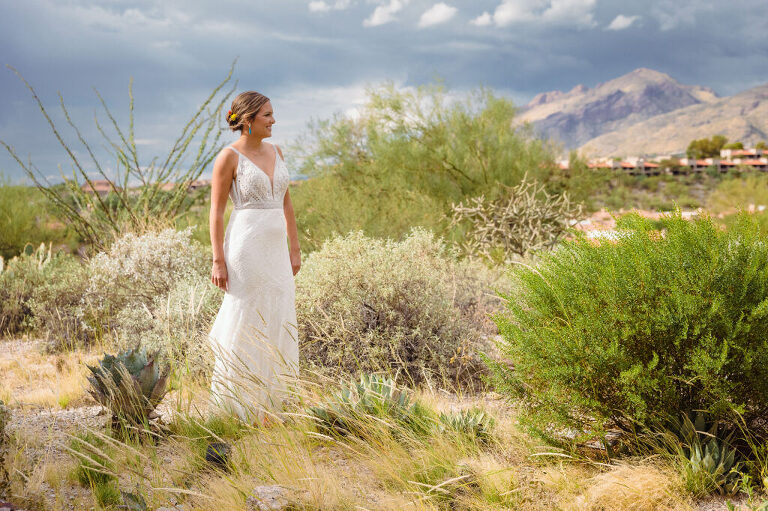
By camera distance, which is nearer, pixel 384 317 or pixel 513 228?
pixel 384 317

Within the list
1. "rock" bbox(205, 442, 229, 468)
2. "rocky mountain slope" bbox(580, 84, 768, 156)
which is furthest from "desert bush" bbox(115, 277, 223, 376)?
"rocky mountain slope" bbox(580, 84, 768, 156)

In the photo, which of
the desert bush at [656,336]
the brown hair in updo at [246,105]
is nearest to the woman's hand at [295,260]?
the brown hair in updo at [246,105]

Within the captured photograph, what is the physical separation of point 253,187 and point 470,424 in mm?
1884

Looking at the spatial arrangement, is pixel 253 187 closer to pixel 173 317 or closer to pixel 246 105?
pixel 246 105

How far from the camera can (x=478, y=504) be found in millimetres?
2607

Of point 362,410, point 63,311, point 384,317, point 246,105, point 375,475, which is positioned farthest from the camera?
point 63,311

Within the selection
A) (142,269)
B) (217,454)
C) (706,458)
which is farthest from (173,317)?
(706,458)

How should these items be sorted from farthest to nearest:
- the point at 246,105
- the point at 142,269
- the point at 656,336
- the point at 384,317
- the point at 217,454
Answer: the point at 142,269 → the point at 384,317 → the point at 246,105 → the point at 217,454 → the point at 656,336

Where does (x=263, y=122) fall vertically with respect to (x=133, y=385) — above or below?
above

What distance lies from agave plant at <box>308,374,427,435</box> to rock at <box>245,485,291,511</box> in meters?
0.53

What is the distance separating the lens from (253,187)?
386 cm

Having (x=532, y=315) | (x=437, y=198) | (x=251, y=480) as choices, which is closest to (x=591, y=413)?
(x=532, y=315)

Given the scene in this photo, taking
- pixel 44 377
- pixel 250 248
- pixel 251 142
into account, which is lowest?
pixel 44 377

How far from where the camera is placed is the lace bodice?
3846 mm
